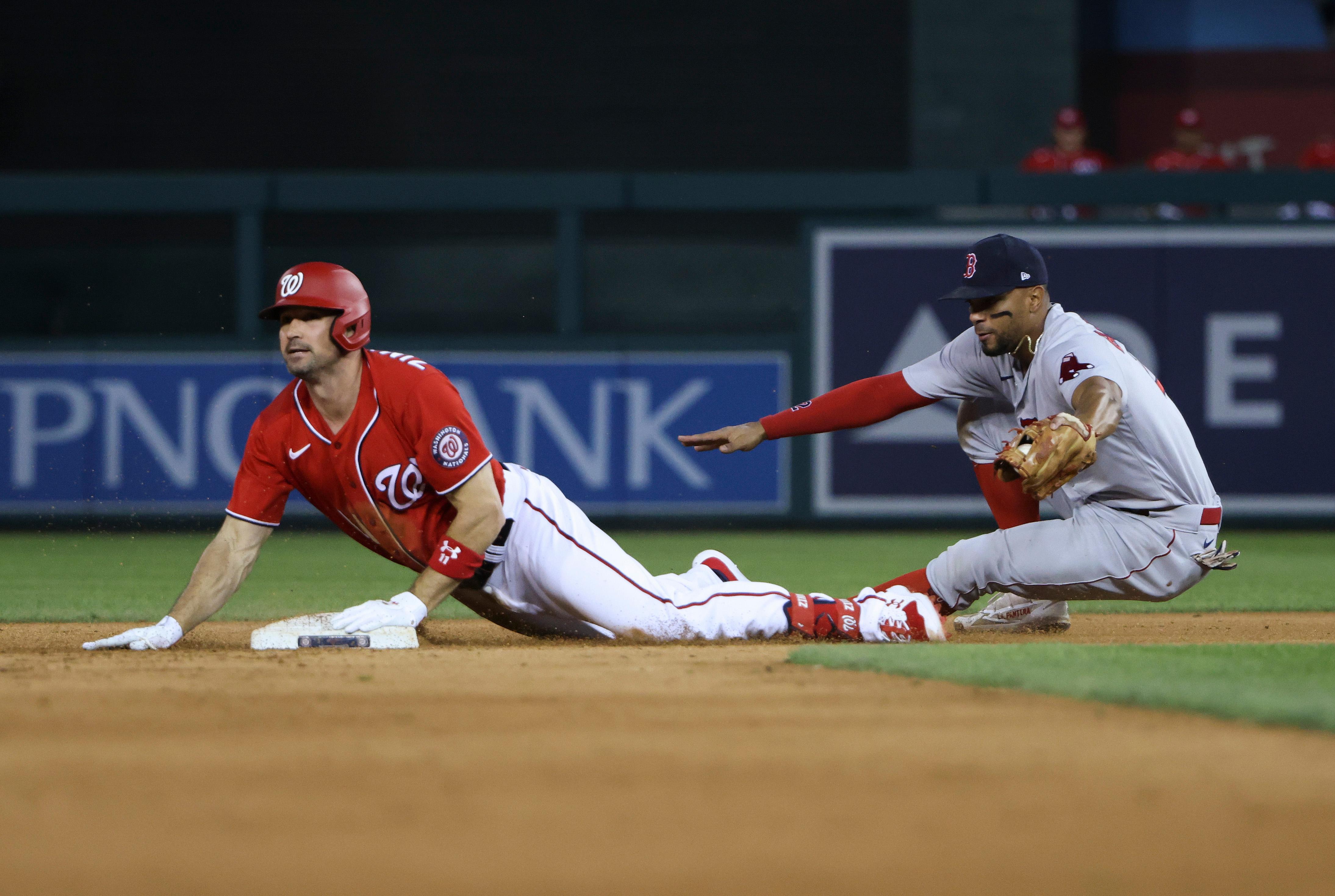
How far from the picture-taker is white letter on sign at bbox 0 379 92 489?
10977mm

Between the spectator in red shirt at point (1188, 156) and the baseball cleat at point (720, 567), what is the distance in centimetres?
799

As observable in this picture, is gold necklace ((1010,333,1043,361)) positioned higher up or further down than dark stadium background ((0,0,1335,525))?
further down

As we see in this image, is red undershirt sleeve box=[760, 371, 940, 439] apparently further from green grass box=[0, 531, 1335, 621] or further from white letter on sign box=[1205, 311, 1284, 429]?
white letter on sign box=[1205, 311, 1284, 429]

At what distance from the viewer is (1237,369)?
10938 millimetres

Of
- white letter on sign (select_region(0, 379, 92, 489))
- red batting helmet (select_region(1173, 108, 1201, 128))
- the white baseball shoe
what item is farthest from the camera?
red batting helmet (select_region(1173, 108, 1201, 128))

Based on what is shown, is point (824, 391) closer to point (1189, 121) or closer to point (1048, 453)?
point (1189, 121)

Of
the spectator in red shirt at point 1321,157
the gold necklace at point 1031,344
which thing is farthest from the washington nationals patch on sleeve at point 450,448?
the spectator in red shirt at point 1321,157

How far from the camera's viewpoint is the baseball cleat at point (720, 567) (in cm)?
530

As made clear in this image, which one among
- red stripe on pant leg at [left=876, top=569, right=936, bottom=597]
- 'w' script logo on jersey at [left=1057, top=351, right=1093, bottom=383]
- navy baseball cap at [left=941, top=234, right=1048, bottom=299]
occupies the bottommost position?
red stripe on pant leg at [left=876, top=569, right=936, bottom=597]

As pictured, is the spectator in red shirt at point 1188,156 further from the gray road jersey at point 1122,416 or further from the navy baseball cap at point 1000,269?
the navy baseball cap at point 1000,269

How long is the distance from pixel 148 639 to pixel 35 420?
22.2 ft

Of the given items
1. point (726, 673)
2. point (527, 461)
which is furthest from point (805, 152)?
point (726, 673)

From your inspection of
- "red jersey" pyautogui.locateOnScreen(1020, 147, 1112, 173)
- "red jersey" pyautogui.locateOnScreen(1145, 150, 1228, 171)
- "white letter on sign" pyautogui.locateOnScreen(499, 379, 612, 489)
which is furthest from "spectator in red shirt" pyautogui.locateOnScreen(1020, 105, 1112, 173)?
"white letter on sign" pyautogui.locateOnScreen(499, 379, 612, 489)

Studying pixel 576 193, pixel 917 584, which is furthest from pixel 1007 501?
pixel 576 193
